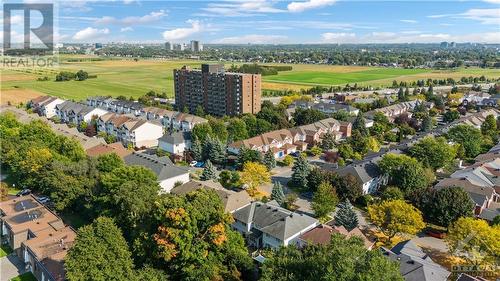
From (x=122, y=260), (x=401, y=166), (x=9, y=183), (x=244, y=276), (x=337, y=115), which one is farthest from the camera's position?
(x=337, y=115)

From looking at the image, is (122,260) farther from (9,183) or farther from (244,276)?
(9,183)

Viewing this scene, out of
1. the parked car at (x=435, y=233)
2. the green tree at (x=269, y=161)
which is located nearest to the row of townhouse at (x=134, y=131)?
the green tree at (x=269, y=161)

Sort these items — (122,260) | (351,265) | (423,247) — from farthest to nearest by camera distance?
(423,247)
(122,260)
(351,265)

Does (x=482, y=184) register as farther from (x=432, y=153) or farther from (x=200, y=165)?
(x=200, y=165)

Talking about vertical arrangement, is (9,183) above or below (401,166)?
below

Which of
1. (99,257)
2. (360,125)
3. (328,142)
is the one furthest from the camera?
(360,125)

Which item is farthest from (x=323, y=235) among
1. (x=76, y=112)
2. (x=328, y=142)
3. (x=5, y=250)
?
(x=76, y=112)

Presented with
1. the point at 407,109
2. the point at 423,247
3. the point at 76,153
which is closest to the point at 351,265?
the point at 423,247
